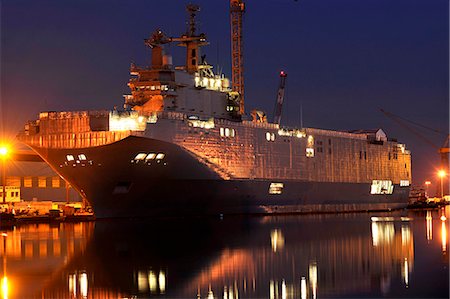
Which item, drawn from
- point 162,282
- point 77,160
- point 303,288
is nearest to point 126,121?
point 77,160

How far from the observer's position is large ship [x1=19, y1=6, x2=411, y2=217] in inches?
2127

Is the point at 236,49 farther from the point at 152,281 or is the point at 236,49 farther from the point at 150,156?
the point at 152,281

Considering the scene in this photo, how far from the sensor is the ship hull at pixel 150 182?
53.9 m

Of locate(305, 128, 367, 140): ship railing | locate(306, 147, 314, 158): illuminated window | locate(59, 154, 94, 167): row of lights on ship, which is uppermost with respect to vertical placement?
locate(305, 128, 367, 140): ship railing

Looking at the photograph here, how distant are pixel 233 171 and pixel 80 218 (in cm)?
1159

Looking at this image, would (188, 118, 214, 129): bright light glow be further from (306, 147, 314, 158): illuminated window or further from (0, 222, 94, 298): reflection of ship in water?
(306, 147, 314, 158): illuminated window

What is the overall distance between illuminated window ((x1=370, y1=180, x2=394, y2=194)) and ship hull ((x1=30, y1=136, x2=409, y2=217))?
19410mm

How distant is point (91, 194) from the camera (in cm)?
5597

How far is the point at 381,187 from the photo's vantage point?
84.1 metres

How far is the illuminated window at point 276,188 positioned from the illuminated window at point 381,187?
16949 mm

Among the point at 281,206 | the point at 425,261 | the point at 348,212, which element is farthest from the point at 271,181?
the point at 425,261

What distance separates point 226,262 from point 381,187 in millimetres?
55222

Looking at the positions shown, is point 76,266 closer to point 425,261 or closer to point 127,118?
point 425,261

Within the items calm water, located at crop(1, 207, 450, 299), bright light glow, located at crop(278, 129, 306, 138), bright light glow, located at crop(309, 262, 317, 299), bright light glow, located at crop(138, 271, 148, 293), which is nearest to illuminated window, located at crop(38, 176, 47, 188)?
bright light glow, located at crop(278, 129, 306, 138)
